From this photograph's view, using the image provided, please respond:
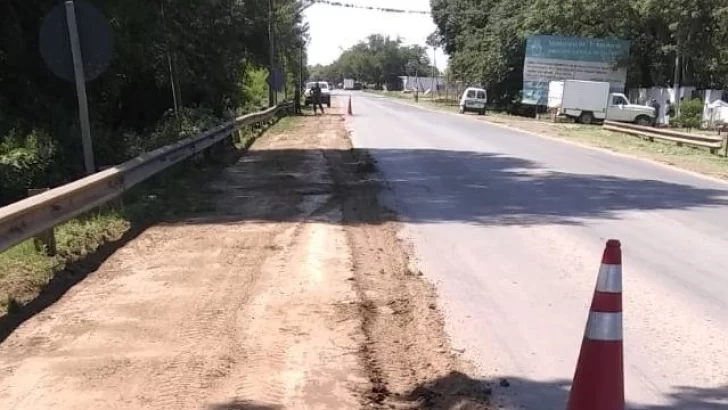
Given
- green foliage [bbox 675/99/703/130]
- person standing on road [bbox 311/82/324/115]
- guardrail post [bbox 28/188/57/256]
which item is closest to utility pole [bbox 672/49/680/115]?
green foliage [bbox 675/99/703/130]

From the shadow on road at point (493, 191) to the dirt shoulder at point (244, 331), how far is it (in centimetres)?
182

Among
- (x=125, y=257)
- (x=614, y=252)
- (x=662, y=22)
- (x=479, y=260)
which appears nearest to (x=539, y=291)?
(x=479, y=260)

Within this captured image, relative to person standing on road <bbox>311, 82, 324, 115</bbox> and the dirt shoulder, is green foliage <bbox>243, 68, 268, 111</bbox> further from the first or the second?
the dirt shoulder

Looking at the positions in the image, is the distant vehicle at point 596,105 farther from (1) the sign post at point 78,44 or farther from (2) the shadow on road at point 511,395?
(2) the shadow on road at point 511,395

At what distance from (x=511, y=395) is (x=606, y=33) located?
172 feet

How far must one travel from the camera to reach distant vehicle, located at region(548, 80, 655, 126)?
45.2m

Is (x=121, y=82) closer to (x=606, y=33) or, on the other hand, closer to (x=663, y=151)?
(x=663, y=151)

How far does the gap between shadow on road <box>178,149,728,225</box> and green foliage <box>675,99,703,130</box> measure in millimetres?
28959

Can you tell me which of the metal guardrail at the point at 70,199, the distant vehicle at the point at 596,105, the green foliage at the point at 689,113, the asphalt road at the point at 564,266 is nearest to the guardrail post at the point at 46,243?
the metal guardrail at the point at 70,199

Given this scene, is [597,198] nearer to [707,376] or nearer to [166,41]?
[707,376]

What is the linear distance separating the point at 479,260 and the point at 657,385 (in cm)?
Result: 331

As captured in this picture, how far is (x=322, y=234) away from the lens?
9.03 m

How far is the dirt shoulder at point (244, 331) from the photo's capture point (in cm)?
446

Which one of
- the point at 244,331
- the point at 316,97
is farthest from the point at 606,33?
the point at 244,331
